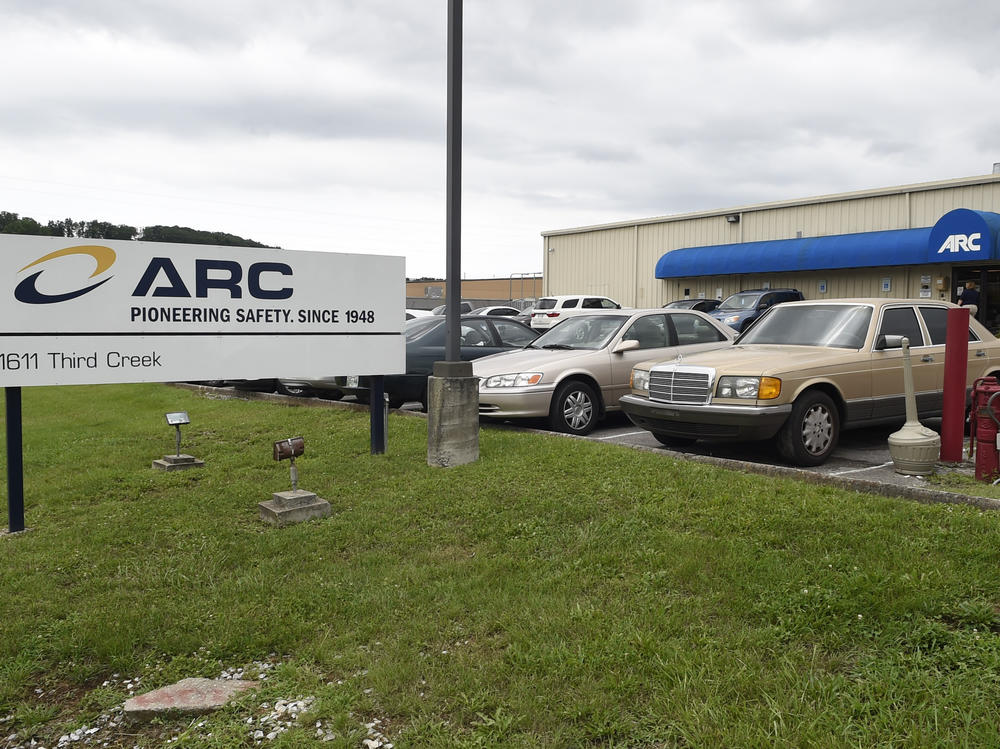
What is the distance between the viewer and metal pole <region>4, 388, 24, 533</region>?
5.91 m

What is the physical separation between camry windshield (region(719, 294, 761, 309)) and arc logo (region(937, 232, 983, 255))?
5181mm

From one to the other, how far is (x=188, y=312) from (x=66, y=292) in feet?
3.08

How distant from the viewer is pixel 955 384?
22.4 feet

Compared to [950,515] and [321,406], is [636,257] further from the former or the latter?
[950,515]

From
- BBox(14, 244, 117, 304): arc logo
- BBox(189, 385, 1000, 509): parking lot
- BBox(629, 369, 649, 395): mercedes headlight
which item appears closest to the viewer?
BBox(189, 385, 1000, 509): parking lot

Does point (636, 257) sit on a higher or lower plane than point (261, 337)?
higher

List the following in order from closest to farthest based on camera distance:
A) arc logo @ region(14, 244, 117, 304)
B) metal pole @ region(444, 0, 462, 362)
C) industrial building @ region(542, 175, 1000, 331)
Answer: arc logo @ region(14, 244, 117, 304) → metal pole @ region(444, 0, 462, 362) → industrial building @ region(542, 175, 1000, 331)

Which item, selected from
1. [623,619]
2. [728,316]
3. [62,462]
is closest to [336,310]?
[62,462]

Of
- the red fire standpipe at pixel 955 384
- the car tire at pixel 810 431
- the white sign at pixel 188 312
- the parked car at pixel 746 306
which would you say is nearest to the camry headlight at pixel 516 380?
the white sign at pixel 188 312

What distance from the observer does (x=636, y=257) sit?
36.2 meters

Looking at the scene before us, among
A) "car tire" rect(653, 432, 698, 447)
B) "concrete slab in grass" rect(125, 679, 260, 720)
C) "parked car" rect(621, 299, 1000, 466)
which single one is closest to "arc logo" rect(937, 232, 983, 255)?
"parked car" rect(621, 299, 1000, 466)

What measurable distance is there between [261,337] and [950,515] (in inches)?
219

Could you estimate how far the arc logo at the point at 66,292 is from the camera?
6055mm

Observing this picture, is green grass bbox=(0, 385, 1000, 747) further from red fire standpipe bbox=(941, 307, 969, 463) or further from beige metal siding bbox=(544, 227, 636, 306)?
beige metal siding bbox=(544, 227, 636, 306)
